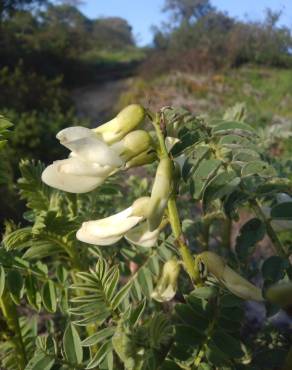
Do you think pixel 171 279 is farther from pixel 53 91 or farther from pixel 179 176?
pixel 53 91

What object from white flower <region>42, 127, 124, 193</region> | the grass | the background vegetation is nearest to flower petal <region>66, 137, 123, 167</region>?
white flower <region>42, 127, 124, 193</region>

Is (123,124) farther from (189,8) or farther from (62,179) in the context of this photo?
(189,8)

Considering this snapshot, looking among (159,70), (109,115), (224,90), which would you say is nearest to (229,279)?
(109,115)

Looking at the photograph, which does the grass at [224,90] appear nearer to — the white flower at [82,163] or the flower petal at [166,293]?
the flower petal at [166,293]

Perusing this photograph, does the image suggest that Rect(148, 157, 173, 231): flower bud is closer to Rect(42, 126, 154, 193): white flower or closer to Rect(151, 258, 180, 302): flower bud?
Rect(42, 126, 154, 193): white flower

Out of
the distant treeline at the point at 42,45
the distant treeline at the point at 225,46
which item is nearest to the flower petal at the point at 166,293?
the distant treeline at the point at 42,45

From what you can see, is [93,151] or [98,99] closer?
[93,151]
